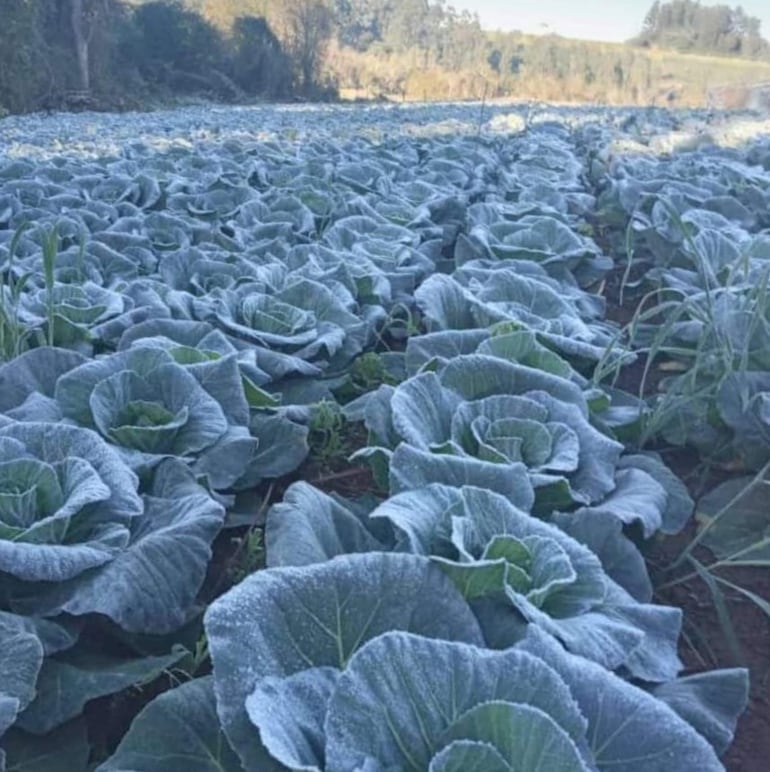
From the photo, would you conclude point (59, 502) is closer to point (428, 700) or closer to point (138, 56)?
point (428, 700)

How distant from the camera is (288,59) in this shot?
3622 cm

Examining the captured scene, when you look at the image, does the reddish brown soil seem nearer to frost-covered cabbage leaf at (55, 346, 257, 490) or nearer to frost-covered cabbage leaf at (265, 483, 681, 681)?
frost-covered cabbage leaf at (265, 483, 681, 681)

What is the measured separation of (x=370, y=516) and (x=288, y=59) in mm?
37233

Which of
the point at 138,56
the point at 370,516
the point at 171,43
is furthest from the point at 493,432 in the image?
the point at 171,43

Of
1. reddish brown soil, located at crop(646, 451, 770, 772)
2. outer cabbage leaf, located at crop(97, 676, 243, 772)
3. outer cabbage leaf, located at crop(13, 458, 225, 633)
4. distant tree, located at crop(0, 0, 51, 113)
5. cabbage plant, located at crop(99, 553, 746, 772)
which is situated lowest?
reddish brown soil, located at crop(646, 451, 770, 772)

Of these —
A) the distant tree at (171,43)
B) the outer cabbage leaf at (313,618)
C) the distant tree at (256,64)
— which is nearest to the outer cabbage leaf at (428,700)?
the outer cabbage leaf at (313,618)

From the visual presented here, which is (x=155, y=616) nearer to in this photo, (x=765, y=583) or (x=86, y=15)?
(x=765, y=583)

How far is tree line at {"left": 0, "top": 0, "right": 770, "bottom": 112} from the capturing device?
25.2m

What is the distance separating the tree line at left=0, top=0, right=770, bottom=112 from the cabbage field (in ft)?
66.0

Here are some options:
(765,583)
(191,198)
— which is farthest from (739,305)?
(191,198)

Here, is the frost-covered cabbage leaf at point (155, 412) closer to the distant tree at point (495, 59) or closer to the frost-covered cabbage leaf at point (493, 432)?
the frost-covered cabbage leaf at point (493, 432)

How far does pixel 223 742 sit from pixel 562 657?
40 centimetres

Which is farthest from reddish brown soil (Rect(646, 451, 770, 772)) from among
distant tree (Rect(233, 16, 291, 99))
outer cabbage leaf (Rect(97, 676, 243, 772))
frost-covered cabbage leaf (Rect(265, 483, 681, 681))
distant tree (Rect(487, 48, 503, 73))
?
distant tree (Rect(487, 48, 503, 73))

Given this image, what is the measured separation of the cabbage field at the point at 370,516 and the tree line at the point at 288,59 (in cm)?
2011
